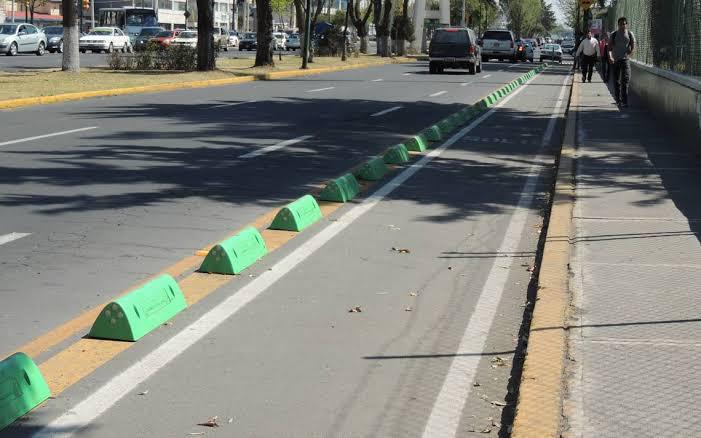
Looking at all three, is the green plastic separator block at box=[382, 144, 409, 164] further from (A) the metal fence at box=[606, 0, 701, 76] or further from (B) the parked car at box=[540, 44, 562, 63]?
(B) the parked car at box=[540, 44, 562, 63]

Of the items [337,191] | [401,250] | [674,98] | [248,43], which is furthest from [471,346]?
[248,43]

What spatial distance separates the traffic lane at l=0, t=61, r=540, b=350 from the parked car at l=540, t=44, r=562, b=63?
203 ft

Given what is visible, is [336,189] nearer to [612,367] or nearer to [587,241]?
[587,241]

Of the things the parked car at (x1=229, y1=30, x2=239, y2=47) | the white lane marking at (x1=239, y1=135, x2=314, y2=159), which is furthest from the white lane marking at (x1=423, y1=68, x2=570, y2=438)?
the parked car at (x1=229, y1=30, x2=239, y2=47)

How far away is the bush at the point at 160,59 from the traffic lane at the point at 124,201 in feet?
71.7

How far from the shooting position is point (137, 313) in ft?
20.3

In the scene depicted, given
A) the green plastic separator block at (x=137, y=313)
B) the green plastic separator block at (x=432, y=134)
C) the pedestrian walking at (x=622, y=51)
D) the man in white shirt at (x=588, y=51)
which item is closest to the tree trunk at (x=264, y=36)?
the man in white shirt at (x=588, y=51)

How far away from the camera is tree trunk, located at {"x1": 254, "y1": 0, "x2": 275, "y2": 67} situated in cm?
4475

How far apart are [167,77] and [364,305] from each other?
2763cm

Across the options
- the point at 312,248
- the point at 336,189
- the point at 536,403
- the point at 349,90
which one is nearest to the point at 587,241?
the point at 312,248

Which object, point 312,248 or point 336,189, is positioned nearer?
point 312,248

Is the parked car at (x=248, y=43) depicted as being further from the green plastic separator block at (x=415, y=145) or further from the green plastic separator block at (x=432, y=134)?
the green plastic separator block at (x=415, y=145)

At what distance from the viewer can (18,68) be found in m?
38.2

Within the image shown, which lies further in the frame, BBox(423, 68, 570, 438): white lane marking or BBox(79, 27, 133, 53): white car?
BBox(79, 27, 133, 53): white car
